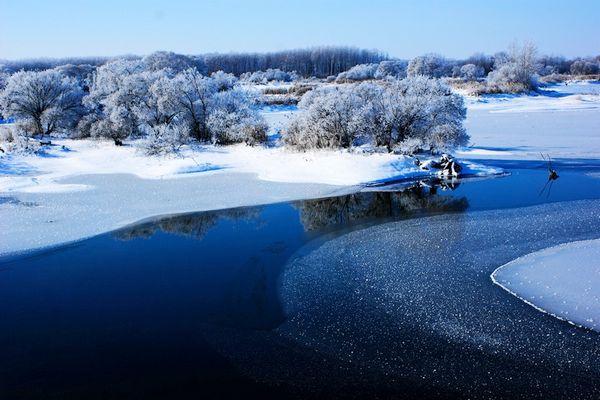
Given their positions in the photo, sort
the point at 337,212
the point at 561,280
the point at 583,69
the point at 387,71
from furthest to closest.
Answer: the point at 583,69 < the point at 387,71 < the point at 337,212 < the point at 561,280

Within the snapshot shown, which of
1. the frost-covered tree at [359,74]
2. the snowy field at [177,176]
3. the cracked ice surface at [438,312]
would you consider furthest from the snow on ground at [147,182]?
the frost-covered tree at [359,74]

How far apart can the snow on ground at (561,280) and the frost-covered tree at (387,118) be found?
1301cm

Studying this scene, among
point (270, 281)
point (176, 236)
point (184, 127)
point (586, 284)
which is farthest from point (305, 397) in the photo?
point (184, 127)

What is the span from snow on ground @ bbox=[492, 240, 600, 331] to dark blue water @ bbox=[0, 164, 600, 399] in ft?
11.3

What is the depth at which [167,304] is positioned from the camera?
1037cm

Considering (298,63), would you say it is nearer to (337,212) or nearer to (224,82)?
(224,82)

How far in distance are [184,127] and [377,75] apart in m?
57.0

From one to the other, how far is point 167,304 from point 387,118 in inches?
705

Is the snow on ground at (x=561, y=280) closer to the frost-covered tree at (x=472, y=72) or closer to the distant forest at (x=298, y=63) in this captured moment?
the frost-covered tree at (x=472, y=72)

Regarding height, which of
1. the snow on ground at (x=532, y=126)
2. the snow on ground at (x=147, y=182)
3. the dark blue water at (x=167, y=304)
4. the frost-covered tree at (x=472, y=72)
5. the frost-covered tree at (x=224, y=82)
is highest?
the frost-covered tree at (x=472, y=72)

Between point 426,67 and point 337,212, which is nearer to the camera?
point 337,212

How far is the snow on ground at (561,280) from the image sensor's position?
379 inches

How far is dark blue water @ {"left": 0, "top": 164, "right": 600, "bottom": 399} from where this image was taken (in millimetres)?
7758

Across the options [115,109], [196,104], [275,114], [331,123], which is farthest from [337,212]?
[275,114]
